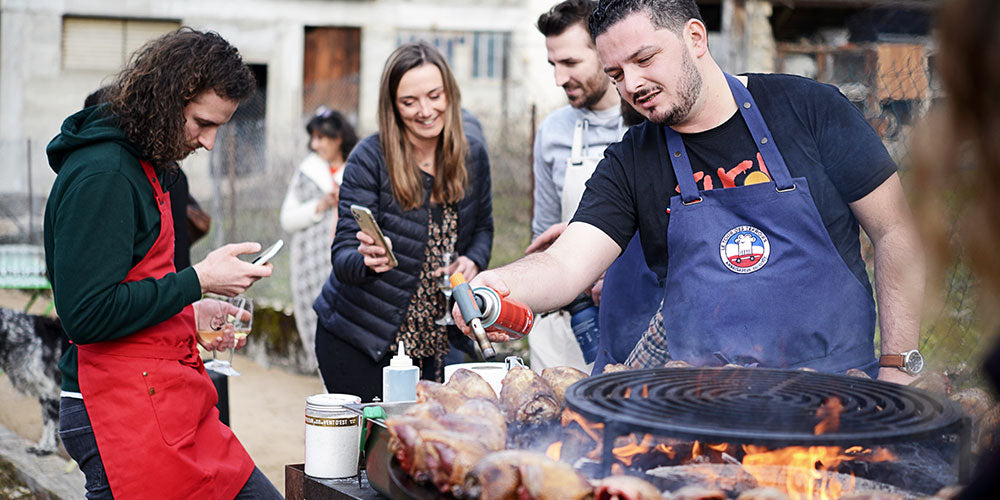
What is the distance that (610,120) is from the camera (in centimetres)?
436

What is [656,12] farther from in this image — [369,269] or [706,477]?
[369,269]

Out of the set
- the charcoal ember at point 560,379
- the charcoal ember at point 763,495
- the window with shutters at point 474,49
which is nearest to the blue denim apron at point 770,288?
the charcoal ember at point 560,379

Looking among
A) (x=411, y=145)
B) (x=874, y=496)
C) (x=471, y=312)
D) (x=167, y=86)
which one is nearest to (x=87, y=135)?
(x=167, y=86)

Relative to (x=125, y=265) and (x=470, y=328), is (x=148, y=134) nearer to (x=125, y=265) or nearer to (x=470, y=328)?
(x=125, y=265)

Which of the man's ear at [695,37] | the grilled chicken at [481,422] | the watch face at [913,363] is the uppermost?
the man's ear at [695,37]

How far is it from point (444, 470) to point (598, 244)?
120 centimetres

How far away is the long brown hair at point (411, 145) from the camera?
4191 mm

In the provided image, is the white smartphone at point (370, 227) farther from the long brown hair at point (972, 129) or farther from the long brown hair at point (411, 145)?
the long brown hair at point (972, 129)

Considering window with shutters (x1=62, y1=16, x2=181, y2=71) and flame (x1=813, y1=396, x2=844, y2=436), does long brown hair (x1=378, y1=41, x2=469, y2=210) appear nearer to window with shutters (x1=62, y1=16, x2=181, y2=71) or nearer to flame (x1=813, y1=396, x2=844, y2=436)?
flame (x1=813, y1=396, x2=844, y2=436)

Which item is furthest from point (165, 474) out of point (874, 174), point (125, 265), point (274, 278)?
point (274, 278)

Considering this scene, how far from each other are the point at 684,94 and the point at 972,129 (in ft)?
5.89

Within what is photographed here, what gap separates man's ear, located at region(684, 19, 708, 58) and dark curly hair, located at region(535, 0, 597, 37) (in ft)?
4.79

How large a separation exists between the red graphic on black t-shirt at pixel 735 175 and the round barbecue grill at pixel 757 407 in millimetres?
666

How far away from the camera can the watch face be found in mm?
2588
